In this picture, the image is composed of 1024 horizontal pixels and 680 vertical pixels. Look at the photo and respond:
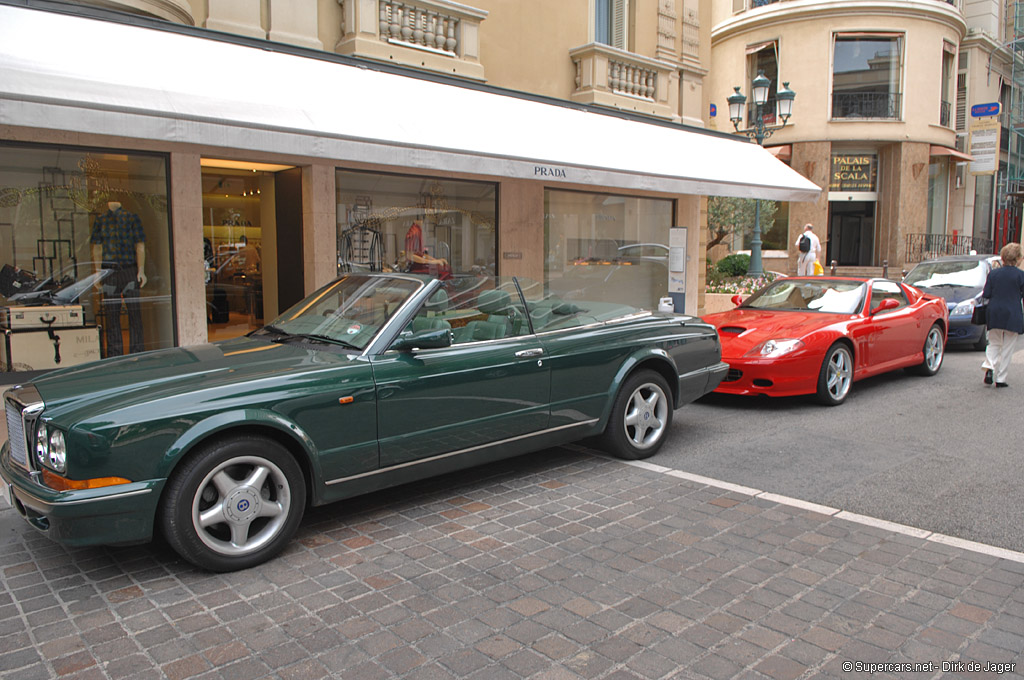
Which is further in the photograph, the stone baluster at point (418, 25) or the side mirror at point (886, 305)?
the stone baluster at point (418, 25)

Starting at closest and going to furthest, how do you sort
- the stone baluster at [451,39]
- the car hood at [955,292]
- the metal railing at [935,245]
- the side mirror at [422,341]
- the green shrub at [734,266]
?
the side mirror at [422,341], the stone baluster at [451,39], the car hood at [955,292], the green shrub at [734,266], the metal railing at [935,245]

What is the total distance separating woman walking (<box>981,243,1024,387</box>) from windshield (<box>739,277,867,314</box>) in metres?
1.51

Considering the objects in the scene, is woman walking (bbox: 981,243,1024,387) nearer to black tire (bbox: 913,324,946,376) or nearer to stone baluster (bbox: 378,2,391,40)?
black tire (bbox: 913,324,946,376)

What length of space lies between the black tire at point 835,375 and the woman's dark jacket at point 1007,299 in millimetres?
2058

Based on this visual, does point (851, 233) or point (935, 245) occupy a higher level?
point (851, 233)

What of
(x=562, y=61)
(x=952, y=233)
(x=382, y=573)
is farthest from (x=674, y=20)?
(x=952, y=233)

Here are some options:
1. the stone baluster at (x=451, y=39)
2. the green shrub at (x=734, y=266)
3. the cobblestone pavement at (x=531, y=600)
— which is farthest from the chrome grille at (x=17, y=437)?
the green shrub at (x=734, y=266)

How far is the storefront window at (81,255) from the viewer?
788 centimetres

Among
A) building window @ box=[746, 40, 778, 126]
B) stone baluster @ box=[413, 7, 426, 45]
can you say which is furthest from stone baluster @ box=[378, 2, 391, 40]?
building window @ box=[746, 40, 778, 126]

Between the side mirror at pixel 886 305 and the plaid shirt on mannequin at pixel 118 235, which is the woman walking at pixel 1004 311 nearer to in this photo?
the side mirror at pixel 886 305

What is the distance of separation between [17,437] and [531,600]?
275 cm

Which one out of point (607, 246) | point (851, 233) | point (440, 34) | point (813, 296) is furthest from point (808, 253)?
point (851, 233)

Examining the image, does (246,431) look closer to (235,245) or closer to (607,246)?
(235,245)

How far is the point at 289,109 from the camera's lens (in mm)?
7527
